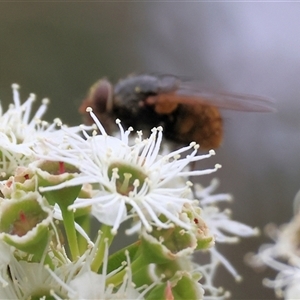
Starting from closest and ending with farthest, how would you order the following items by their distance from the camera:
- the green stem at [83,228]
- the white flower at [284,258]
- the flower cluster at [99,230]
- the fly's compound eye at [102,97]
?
1. the flower cluster at [99,230]
2. the green stem at [83,228]
3. the white flower at [284,258]
4. the fly's compound eye at [102,97]

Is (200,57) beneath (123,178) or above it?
above

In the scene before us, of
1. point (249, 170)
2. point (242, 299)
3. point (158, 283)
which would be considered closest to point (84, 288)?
point (158, 283)

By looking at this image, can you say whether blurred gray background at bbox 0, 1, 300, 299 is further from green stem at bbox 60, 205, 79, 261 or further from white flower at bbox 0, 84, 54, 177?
green stem at bbox 60, 205, 79, 261

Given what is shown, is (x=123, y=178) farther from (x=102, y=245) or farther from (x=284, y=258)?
(x=284, y=258)

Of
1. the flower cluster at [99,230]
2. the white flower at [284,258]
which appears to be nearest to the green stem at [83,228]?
the flower cluster at [99,230]

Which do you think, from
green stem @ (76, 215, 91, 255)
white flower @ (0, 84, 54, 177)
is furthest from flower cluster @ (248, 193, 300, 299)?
white flower @ (0, 84, 54, 177)

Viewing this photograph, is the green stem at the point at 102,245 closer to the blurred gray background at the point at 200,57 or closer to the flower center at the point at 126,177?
the flower center at the point at 126,177

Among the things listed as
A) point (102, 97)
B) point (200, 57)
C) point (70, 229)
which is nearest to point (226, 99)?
point (102, 97)
